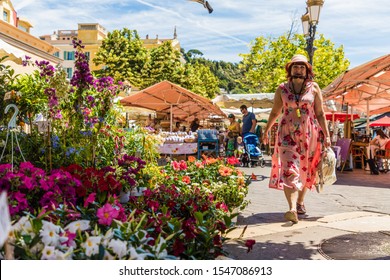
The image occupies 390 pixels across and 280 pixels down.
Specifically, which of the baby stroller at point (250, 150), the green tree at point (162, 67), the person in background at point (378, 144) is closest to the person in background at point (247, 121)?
the baby stroller at point (250, 150)

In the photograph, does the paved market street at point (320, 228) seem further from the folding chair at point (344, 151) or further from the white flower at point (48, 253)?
the folding chair at point (344, 151)

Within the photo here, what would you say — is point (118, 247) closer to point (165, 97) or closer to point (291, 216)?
point (291, 216)

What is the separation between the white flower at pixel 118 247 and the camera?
6.14 feet

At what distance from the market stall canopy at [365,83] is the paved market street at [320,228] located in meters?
3.59

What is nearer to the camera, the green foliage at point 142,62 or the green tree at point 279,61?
the green tree at point 279,61

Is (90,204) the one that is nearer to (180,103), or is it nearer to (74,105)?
(74,105)

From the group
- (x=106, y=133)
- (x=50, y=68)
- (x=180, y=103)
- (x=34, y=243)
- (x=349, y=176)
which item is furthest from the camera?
(x=180, y=103)

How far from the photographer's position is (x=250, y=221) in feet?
17.4

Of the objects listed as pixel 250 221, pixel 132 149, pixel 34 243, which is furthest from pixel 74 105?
pixel 34 243

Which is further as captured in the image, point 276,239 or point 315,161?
point 315,161

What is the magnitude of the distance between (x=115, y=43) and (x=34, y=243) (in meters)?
41.8

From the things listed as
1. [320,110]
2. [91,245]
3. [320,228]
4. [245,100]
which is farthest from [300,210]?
[245,100]

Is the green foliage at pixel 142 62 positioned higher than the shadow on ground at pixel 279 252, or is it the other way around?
the green foliage at pixel 142 62

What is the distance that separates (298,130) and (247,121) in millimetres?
7721
